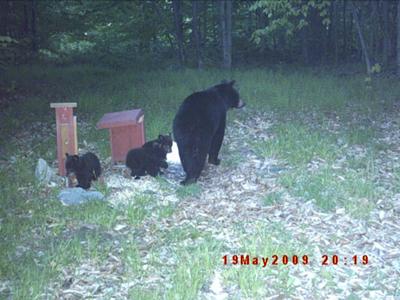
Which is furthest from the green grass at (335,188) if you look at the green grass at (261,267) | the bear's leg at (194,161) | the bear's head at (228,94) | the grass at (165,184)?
the bear's head at (228,94)

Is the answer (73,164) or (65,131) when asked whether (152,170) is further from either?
(65,131)

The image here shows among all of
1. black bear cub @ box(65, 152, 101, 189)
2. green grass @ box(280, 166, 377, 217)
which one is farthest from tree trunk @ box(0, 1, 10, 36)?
green grass @ box(280, 166, 377, 217)

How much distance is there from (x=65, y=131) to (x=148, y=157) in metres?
1.28

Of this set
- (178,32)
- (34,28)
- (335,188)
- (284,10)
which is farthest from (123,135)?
(34,28)

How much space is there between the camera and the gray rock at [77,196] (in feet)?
21.0

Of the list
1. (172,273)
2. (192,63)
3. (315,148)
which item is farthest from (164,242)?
(192,63)

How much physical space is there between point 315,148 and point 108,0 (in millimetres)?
15607

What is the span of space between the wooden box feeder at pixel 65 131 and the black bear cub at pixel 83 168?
455mm

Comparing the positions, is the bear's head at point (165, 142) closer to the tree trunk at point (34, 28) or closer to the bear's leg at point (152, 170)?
the bear's leg at point (152, 170)

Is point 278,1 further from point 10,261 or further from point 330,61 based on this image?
point 330,61

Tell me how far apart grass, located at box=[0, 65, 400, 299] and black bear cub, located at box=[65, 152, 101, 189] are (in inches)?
8.3

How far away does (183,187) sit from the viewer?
23.0 feet
